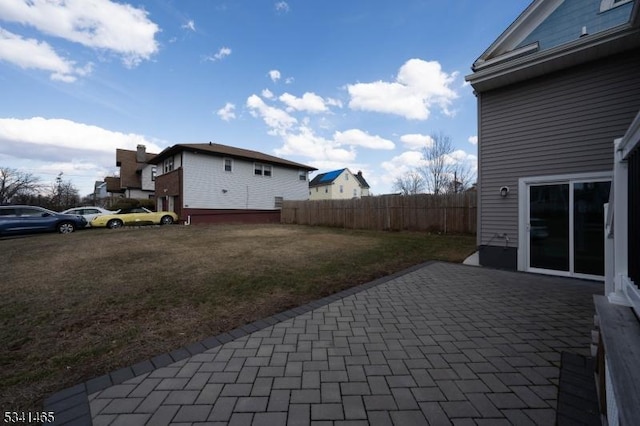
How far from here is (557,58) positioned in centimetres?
600

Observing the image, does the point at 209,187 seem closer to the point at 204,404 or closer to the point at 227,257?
the point at 227,257

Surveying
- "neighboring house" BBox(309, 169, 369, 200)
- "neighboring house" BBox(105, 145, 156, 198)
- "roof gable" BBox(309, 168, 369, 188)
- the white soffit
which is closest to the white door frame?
the white soffit

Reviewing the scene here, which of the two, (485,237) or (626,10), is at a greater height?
(626,10)

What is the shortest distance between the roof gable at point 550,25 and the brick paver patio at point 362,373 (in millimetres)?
6435

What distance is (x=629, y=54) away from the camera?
5.55m

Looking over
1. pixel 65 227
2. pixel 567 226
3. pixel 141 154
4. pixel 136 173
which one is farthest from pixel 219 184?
pixel 567 226

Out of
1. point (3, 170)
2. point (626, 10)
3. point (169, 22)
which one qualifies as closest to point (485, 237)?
point (626, 10)

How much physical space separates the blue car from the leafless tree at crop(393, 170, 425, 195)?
97.2ft

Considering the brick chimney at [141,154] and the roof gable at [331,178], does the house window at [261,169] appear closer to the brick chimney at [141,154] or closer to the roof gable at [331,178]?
the brick chimney at [141,154]

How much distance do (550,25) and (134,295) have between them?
11437 mm

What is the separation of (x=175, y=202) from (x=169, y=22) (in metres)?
14.0

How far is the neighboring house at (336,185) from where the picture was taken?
45.6 m

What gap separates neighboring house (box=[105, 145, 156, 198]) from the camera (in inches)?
1185

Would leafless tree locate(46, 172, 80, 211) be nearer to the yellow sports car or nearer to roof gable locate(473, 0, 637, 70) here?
the yellow sports car
